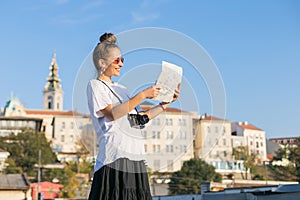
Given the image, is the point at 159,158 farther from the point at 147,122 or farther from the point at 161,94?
the point at 161,94

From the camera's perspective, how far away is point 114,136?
2.68 metres

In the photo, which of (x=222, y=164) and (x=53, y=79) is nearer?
(x=222, y=164)

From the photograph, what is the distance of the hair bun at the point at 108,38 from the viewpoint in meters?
2.78

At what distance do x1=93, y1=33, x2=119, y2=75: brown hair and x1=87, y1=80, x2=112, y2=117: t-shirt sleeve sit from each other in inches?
3.7

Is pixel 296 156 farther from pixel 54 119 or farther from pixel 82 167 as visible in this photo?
pixel 54 119

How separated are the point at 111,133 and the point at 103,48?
0.46 metres

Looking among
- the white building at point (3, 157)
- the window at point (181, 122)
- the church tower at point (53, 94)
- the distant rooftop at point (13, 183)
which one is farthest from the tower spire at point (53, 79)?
the window at point (181, 122)

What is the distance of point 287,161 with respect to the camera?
66000 millimetres

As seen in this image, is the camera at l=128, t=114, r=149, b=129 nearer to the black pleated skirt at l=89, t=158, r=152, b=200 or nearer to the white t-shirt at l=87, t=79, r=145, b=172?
the white t-shirt at l=87, t=79, r=145, b=172

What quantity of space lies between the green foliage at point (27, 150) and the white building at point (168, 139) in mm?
56897

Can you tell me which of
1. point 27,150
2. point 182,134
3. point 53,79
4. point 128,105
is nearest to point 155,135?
point 182,134

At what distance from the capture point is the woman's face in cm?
274

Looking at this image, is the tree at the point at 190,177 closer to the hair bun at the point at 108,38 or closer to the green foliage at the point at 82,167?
the green foliage at the point at 82,167

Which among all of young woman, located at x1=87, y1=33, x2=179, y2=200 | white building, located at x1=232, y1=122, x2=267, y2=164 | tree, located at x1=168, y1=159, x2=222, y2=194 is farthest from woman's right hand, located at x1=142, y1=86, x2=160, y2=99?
white building, located at x1=232, y1=122, x2=267, y2=164
